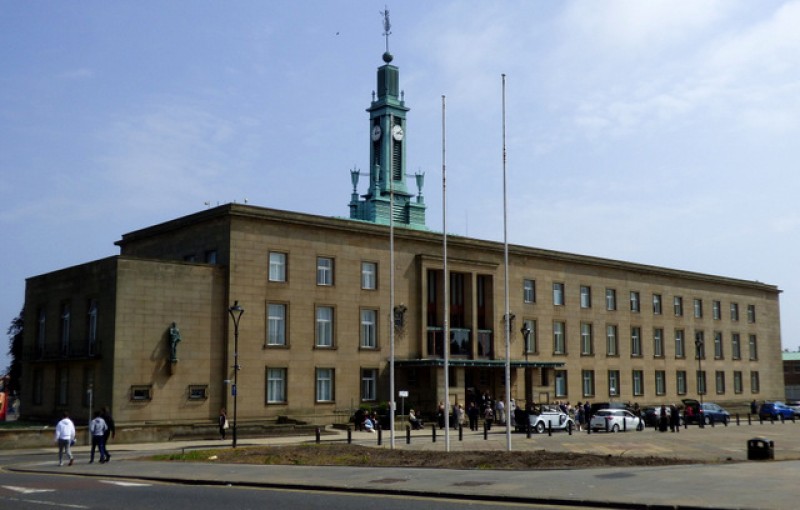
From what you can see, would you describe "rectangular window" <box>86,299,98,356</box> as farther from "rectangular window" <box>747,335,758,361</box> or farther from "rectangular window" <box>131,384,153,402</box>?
"rectangular window" <box>747,335,758,361</box>

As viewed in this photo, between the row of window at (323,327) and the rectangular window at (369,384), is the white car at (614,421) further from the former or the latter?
the row of window at (323,327)

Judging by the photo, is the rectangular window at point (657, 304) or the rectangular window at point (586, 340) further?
the rectangular window at point (657, 304)

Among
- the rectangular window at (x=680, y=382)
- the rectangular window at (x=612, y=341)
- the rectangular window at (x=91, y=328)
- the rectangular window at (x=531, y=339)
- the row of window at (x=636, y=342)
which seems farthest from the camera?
the rectangular window at (x=680, y=382)

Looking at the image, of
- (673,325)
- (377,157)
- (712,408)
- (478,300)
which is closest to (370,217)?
(377,157)

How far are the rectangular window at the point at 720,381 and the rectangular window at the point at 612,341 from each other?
48.5 ft

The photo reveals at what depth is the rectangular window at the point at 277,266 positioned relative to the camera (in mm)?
51188

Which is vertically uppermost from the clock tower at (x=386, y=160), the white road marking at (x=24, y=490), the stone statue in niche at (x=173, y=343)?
the clock tower at (x=386, y=160)

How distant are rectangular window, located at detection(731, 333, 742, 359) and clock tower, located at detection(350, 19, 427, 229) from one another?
30951 mm

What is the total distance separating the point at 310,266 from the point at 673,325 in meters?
38.3

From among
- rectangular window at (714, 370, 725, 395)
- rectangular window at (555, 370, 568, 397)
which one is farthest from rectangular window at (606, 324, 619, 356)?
rectangular window at (714, 370, 725, 395)

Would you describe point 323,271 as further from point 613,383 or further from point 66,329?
point 613,383

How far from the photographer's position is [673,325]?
254 ft

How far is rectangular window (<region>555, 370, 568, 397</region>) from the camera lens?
6562 centimetres

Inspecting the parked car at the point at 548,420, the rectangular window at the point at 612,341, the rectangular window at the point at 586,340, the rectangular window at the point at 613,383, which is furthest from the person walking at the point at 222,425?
the rectangular window at the point at 612,341
